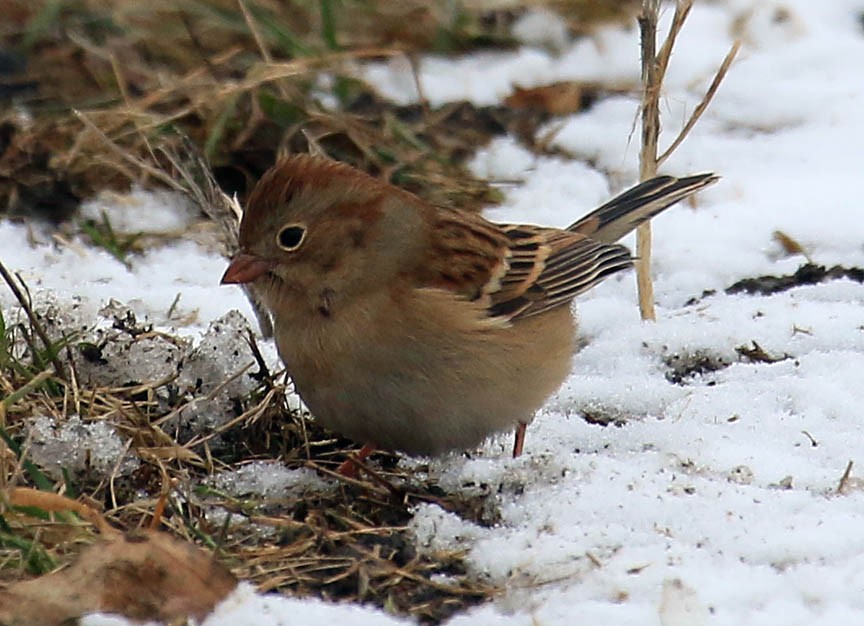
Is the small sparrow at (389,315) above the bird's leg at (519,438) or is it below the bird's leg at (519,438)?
above

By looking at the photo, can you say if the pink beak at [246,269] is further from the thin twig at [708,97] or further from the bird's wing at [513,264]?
the thin twig at [708,97]

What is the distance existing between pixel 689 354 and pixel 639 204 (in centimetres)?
58

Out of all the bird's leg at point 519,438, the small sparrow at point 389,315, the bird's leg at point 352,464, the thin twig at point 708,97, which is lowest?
the bird's leg at point 352,464

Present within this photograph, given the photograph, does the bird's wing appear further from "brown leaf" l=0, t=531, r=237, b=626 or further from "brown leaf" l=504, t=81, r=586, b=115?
"brown leaf" l=504, t=81, r=586, b=115

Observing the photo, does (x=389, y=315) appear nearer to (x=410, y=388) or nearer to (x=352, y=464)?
A: (x=410, y=388)

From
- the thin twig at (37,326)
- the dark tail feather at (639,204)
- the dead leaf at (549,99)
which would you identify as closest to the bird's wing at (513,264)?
the dark tail feather at (639,204)

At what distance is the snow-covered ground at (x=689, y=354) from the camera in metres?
3.82

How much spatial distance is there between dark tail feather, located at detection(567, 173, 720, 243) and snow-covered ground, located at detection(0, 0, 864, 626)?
13.6 inches

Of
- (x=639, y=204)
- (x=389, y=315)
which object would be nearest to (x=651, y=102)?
(x=639, y=204)

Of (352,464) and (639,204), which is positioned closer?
(352,464)

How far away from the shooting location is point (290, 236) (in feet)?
15.4

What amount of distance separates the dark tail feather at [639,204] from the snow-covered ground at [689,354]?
13.6 inches

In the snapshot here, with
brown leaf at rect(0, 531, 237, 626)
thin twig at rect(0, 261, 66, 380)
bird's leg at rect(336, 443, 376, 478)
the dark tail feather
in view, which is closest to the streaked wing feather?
the dark tail feather

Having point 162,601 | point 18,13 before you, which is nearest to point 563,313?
point 162,601
